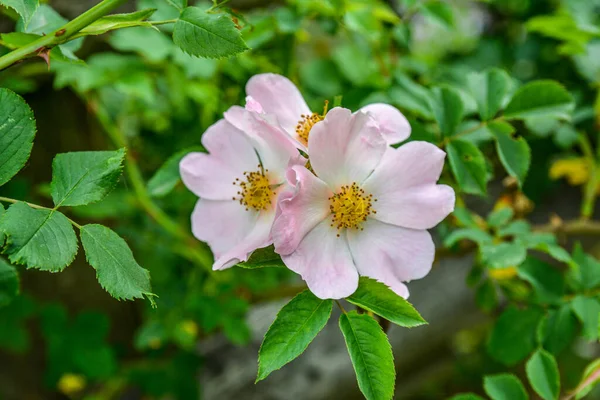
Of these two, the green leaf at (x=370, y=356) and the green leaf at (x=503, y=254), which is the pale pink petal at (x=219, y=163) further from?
the green leaf at (x=503, y=254)

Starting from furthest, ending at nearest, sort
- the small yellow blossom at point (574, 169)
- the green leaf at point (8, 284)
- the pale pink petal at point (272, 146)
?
1. the small yellow blossom at point (574, 169)
2. the green leaf at point (8, 284)
3. the pale pink petal at point (272, 146)

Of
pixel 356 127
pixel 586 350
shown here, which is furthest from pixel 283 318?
pixel 586 350

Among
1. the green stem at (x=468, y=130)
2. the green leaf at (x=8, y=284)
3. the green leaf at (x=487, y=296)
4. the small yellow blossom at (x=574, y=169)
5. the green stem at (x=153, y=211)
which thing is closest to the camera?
the green leaf at (x=8, y=284)

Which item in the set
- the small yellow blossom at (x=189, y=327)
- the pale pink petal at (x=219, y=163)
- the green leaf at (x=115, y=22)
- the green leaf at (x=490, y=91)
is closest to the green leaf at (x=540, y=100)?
the green leaf at (x=490, y=91)

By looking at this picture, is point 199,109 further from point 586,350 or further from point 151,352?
point 586,350

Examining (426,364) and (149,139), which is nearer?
(149,139)

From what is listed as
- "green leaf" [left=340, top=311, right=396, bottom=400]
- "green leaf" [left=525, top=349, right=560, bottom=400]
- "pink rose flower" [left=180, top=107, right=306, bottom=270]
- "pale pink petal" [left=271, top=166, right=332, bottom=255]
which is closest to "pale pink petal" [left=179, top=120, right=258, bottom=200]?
"pink rose flower" [left=180, top=107, right=306, bottom=270]

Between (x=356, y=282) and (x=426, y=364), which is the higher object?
(x=356, y=282)
